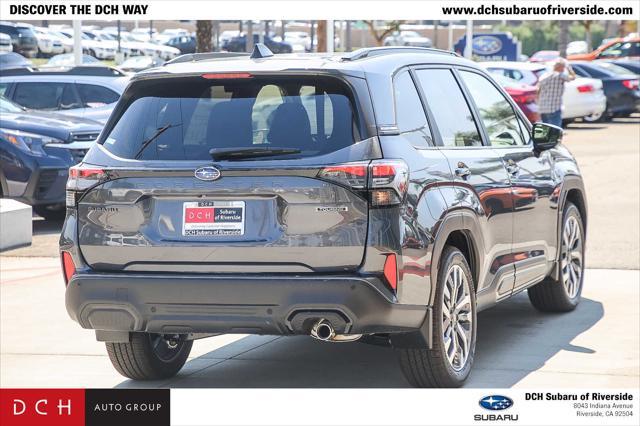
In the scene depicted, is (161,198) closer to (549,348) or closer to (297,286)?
(297,286)

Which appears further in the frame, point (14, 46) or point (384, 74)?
point (14, 46)

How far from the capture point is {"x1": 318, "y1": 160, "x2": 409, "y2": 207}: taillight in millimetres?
6145

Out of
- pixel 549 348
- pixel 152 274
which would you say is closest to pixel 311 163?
pixel 152 274

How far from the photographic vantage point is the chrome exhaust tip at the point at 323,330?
6.21 meters

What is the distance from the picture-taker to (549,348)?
8078mm

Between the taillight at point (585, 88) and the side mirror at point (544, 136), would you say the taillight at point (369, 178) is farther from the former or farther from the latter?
the taillight at point (585, 88)

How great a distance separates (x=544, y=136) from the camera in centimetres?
855

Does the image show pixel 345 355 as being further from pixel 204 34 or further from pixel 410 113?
pixel 204 34

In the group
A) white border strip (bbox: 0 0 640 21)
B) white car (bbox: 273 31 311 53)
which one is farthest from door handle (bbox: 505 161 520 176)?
white car (bbox: 273 31 311 53)

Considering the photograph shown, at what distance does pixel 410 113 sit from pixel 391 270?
1.02 meters

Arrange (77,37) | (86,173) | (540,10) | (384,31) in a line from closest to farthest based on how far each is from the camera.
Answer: (86,173)
(540,10)
(77,37)
(384,31)

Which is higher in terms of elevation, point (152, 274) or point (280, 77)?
point (280, 77)

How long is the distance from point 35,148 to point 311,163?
8.73 meters

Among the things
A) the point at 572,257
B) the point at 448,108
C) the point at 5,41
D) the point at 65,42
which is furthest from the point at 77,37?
the point at 65,42
